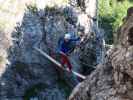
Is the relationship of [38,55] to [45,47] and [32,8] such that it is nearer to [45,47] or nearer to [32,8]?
[45,47]

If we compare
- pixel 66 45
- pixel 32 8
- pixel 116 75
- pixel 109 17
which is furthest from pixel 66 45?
pixel 109 17

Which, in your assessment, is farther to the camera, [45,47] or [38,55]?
[45,47]

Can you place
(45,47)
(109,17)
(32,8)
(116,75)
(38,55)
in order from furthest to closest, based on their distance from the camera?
(109,17) < (32,8) < (45,47) < (38,55) < (116,75)

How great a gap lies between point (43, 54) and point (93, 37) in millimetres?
2932

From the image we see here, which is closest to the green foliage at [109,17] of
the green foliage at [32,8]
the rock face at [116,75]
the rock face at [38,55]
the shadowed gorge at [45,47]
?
the shadowed gorge at [45,47]

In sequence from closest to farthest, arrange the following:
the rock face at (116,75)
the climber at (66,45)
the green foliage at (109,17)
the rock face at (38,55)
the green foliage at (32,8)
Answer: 1. the rock face at (116,75)
2. the climber at (66,45)
3. the rock face at (38,55)
4. the green foliage at (32,8)
5. the green foliage at (109,17)

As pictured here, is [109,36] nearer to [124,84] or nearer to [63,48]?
[63,48]

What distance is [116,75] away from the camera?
1034cm

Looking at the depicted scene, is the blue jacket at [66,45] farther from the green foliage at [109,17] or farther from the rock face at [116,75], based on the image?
the green foliage at [109,17]

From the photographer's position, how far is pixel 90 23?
2119 centimetres

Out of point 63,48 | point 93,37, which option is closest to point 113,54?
point 63,48

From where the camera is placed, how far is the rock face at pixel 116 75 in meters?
9.84

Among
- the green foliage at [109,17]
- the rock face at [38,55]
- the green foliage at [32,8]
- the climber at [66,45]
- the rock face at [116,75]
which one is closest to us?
the rock face at [116,75]

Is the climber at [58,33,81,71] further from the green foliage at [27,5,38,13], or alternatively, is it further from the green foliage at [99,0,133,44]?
the green foliage at [99,0,133,44]
